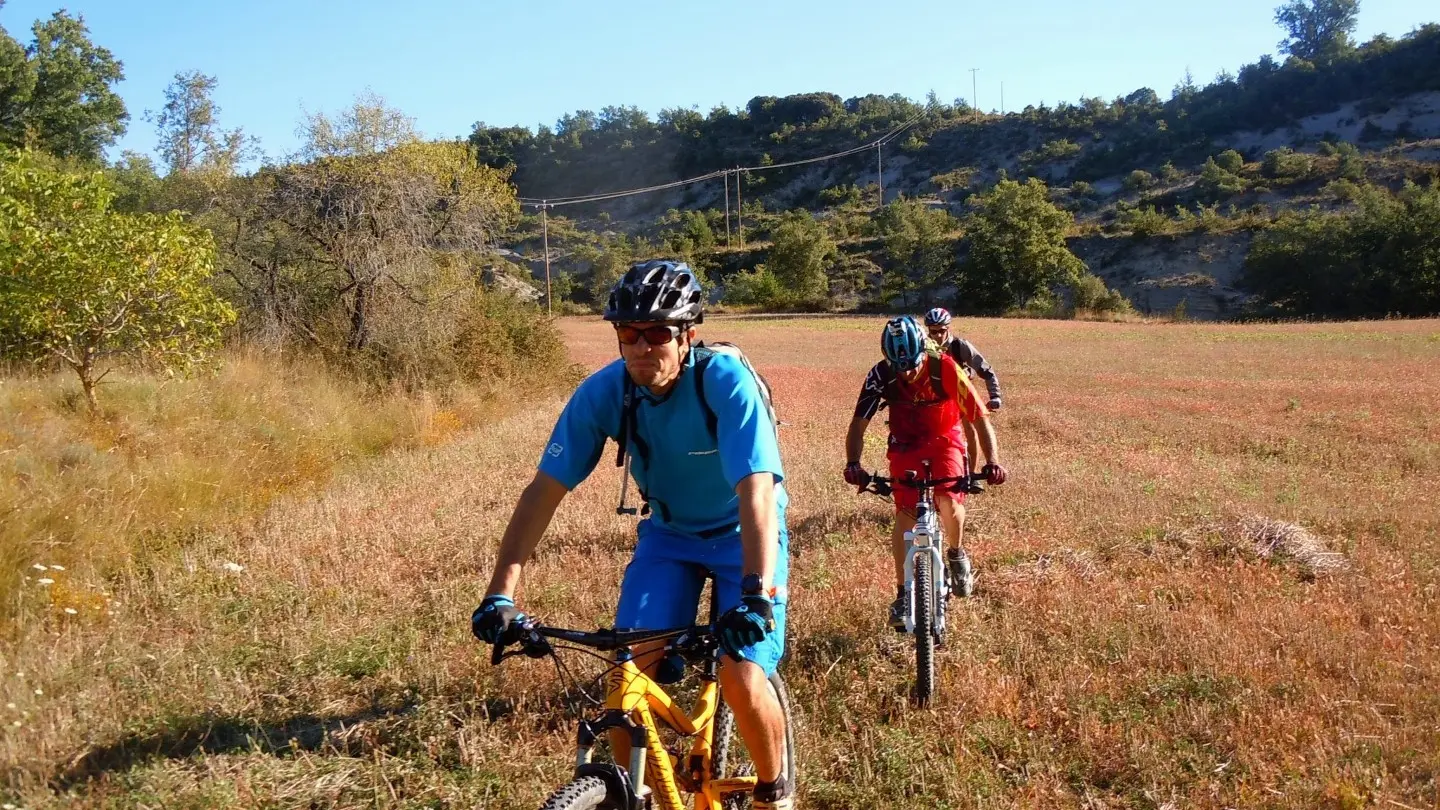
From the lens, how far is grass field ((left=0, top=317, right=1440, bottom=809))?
13.3 feet

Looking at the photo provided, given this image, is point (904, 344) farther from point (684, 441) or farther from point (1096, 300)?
point (1096, 300)

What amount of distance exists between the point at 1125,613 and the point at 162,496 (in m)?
7.51

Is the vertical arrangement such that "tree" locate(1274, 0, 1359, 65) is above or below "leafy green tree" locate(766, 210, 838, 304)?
above

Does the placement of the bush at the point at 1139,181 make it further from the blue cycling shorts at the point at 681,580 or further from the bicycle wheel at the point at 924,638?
the blue cycling shorts at the point at 681,580

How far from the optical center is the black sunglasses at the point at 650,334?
3053 mm

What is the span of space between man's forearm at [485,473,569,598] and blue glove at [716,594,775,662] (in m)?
0.78

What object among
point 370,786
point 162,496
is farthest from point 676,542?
point 162,496

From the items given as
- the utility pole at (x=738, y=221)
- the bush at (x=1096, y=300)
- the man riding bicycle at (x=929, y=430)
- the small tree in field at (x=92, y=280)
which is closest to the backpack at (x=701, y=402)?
the man riding bicycle at (x=929, y=430)

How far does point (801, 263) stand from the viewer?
83.1 metres

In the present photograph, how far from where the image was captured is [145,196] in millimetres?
22859

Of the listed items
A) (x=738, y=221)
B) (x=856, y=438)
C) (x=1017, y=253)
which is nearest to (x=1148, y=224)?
(x=1017, y=253)

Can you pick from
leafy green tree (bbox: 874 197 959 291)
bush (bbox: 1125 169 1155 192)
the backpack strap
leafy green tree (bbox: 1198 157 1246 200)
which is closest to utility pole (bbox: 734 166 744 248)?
leafy green tree (bbox: 874 197 959 291)

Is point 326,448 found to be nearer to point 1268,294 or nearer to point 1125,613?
point 1125,613

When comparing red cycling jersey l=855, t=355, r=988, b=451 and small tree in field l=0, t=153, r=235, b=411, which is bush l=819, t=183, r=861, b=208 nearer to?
small tree in field l=0, t=153, r=235, b=411
